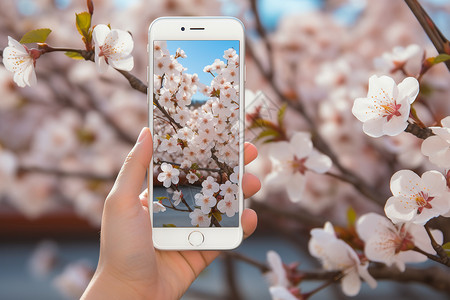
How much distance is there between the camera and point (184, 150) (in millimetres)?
609

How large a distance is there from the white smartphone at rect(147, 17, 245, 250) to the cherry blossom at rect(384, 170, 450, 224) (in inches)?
8.8

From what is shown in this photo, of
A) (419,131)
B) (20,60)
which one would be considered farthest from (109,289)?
(419,131)

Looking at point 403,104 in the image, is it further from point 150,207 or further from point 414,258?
point 150,207

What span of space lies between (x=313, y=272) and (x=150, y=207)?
23 cm

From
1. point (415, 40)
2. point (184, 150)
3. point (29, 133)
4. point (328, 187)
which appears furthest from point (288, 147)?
point (29, 133)

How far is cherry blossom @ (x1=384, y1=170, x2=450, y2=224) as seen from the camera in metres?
0.42

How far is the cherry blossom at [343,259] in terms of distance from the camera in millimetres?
573

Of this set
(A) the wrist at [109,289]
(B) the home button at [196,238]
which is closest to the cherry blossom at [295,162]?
(B) the home button at [196,238]

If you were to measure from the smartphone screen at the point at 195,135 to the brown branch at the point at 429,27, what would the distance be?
0.23 meters

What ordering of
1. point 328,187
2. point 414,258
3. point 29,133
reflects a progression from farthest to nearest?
point 29,133
point 328,187
point 414,258

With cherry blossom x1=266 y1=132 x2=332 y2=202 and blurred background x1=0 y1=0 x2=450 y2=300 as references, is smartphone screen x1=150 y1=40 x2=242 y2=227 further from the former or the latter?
blurred background x1=0 y1=0 x2=450 y2=300

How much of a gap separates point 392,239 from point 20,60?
43cm

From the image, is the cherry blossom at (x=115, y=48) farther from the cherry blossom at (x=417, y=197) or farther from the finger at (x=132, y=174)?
the cherry blossom at (x=417, y=197)

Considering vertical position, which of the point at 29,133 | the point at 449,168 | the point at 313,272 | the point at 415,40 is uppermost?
the point at 415,40
